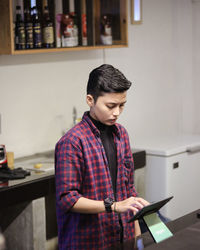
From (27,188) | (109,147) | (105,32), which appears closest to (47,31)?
(105,32)

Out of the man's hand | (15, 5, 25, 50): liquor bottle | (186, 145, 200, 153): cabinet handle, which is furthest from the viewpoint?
(186, 145, 200, 153): cabinet handle

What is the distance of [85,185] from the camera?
1868 millimetres

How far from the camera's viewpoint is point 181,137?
4449 mm

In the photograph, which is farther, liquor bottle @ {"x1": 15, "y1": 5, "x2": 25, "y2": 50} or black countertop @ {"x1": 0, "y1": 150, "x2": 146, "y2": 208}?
liquor bottle @ {"x1": 15, "y1": 5, "x2": 25, "y2": 50}

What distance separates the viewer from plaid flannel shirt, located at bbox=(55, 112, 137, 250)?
180 cm

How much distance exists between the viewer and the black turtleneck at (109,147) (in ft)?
6.36

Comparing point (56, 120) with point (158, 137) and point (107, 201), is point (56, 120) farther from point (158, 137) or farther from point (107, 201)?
point (107, 201)

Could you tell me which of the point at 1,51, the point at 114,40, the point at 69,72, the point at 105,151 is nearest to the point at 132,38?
the point at 114,40

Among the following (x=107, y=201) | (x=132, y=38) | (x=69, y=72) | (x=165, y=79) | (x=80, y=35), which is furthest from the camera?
(x=165, y=79)

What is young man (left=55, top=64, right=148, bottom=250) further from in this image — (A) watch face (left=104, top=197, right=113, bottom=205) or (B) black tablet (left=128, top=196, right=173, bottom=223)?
(B) black tablet (left=128, top=196, right=173, bottom=223)

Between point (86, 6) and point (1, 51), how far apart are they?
33.9 inches

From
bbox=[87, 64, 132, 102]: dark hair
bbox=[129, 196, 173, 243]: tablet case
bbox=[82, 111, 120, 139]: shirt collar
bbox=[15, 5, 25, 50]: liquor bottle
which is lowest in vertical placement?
bbox=[129, 196, 173, 243]: tablet case

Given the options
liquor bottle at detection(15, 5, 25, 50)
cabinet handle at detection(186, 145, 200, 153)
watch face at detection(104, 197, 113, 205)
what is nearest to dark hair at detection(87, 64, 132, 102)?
watch face at detection(104, 197, 113, 205)

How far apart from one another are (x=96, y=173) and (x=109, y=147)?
0.13 metres
